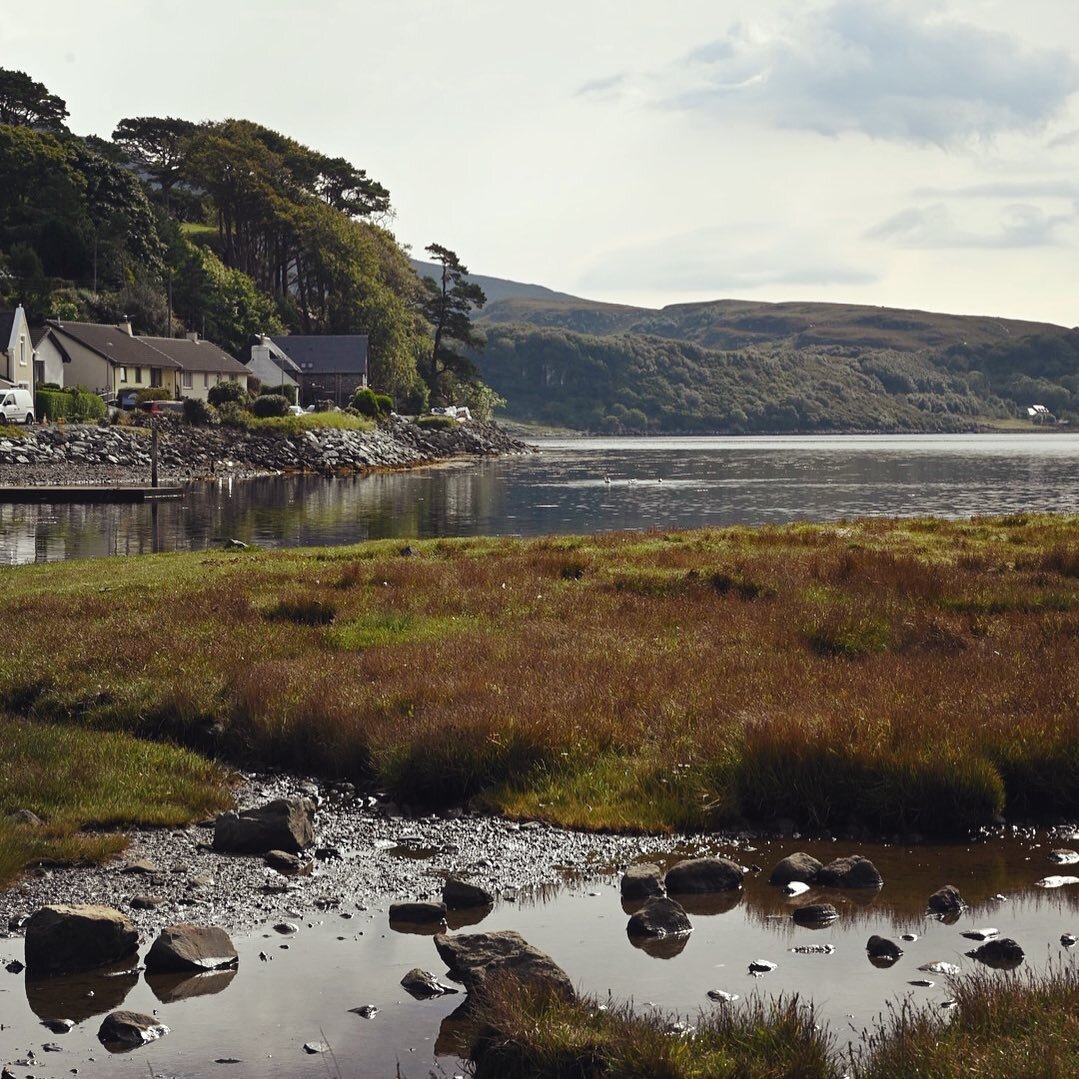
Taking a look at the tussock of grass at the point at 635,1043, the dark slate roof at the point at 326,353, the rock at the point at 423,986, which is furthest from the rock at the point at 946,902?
the dark slate roof at the point at 326,353

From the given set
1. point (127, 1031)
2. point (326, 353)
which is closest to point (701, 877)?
point (127, 1031)

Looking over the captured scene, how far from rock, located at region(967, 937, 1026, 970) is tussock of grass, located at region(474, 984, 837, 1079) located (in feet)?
6.54

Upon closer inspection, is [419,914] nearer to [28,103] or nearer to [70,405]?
[70,405]

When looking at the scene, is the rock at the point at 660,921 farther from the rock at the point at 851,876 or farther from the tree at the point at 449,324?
the tree at the point at 449,324

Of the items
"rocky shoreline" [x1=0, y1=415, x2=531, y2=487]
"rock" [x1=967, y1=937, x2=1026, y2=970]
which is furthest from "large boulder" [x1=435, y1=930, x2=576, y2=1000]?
"rocky shoreline" [x1=0, y1=415, x2=531, y2=487]

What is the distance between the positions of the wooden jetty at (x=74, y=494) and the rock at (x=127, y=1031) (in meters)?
63.1

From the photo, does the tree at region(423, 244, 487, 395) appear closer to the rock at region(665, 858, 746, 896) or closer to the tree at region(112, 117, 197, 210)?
the tree at region(112, 117, 197, 210)

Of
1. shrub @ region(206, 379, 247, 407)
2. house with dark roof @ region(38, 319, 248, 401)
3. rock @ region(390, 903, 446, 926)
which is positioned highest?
house with dark roof @ region(38, 319, 248, 401)

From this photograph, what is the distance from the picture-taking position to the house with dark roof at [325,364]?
14788 cm

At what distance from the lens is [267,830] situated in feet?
39.9

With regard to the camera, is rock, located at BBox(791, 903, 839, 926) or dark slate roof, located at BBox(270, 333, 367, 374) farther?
dark slate roof, located at BBox(270, 333, 367, 374)

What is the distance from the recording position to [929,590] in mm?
23188

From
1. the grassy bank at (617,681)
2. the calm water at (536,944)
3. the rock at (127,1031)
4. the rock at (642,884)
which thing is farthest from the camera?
the grassy bank at (617,681)

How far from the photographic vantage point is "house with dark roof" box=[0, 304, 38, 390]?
98700 mm
